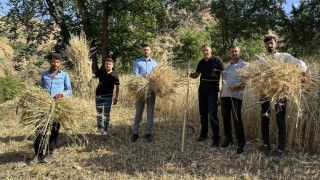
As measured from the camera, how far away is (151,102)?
13.2 feet

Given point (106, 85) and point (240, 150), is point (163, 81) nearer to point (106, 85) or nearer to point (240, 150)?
point (106, 85)

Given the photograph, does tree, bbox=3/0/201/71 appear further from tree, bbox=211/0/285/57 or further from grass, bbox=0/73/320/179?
tree, bbox=211/0/285/57

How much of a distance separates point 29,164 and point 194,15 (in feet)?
33.6

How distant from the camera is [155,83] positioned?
3.69 m

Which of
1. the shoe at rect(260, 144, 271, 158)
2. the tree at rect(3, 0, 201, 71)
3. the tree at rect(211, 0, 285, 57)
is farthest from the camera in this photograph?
the tree at rect(211, 0, 285, 57)

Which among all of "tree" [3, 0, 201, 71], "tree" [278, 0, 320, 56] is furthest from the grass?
"tree" [278, 0, 320, 56]

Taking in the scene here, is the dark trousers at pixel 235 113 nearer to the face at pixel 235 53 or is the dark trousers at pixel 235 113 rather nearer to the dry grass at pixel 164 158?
the dry grass at pixel 164 158

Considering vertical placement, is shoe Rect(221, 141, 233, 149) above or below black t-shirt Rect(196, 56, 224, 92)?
below

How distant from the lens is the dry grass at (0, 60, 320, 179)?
2.93 meters

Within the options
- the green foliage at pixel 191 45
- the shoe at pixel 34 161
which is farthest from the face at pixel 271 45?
the green foliage at pixel 191 45

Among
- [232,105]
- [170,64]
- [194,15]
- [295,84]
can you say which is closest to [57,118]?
[170,64]

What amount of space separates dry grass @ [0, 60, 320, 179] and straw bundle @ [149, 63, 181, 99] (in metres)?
0.52

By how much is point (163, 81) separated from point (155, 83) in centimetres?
13

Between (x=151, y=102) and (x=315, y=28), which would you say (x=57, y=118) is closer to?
(x=151, y=102)
